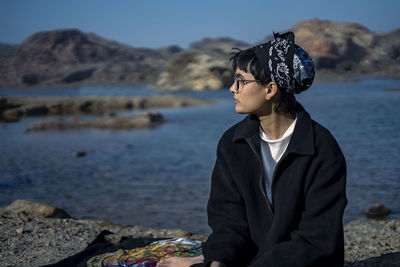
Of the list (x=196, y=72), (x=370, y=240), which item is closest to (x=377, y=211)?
(x=370, y=240)

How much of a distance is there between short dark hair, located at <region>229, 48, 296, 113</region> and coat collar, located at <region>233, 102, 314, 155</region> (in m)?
0.04

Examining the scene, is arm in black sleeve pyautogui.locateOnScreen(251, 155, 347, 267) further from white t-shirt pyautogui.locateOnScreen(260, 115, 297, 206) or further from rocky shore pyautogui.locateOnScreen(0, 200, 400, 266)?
rocky shore pyautogui.locateOnScreen(0, 200, 400, 266)

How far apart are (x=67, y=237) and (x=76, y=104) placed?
23.7 metres

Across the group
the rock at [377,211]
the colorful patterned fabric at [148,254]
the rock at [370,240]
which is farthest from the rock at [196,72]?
the colorful patterned fabric at [148,254]

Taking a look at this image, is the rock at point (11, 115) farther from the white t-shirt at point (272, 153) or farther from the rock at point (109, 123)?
the white t-shirt at point (272, 153)

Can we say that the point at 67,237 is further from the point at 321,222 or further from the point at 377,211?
Result: the point at 377,211

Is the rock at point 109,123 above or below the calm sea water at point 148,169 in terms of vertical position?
above

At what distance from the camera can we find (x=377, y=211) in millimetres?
5539

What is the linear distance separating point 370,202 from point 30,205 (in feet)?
14.4

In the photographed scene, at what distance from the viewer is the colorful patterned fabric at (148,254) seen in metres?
2.51

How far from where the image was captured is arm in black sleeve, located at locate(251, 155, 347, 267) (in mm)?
1811

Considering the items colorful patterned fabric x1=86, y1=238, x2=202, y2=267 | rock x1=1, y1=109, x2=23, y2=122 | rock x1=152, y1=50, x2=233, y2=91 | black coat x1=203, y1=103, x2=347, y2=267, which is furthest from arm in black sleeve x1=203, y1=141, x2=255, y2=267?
rock x1=152, y1=50, x2=233, y2=91

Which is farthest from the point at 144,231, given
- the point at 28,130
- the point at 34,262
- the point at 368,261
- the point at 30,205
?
the point at 28,130

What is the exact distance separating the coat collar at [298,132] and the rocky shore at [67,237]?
1.80m
